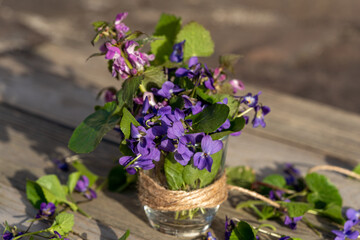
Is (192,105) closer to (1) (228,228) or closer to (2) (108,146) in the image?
(1) (228,228)

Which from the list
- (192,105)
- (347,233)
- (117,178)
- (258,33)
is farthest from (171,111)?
(258,33)

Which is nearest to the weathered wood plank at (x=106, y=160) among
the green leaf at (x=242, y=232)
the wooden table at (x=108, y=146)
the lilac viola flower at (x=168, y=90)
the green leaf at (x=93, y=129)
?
the wooden table at (x=108, y=146)

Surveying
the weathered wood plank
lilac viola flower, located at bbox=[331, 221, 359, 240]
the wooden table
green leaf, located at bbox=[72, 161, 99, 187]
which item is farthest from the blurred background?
lilac viola flower, located at bbox=[331, 221, 359, 240]

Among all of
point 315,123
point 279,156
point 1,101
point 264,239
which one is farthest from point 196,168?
point 1,101

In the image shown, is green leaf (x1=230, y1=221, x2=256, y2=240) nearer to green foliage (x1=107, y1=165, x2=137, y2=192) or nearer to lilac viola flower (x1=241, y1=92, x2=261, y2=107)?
lilac viola flower (x1=241, y1=92, x2=261, y2=107)

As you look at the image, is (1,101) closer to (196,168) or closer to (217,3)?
(196,168)

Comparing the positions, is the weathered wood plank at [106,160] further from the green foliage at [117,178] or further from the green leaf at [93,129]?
the green leaf at [93,129]
